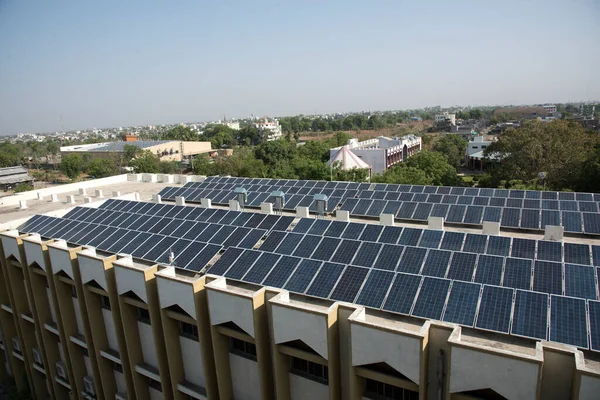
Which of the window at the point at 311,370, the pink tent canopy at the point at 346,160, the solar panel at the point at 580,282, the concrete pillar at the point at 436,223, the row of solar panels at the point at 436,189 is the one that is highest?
the solar panel at the point at 580,282

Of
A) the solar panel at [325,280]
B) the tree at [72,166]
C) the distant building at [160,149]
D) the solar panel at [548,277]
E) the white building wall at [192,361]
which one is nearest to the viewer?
the solar panel at [548,277]

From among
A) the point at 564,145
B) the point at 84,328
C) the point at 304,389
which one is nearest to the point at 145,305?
the point at 84,328

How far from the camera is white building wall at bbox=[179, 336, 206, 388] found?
Result: 15.1m

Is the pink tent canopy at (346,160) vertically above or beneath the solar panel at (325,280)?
beneath

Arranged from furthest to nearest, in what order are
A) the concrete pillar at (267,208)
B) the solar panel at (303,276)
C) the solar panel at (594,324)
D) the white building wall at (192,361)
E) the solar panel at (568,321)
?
the concrete pillar at (267,208), the white building wall at (192,361), the solar panel at (303,276), the solar panel at (568,321), the solar panel at (594,324)

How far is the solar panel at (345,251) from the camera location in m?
14.6

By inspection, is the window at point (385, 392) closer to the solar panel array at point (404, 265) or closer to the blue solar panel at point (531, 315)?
the solar panel array at point (404, 265)

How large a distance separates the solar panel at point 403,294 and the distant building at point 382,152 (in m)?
52.1

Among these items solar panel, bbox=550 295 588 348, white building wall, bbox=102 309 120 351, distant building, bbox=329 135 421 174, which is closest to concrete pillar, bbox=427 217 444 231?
solar panel, bbox=550 295 588 348

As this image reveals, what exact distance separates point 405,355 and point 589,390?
3.77 meters

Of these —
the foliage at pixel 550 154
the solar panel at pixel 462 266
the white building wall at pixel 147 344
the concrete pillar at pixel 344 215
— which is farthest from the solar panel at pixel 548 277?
the foliage at pixel 550 154

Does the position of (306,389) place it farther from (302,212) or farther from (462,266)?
(302,212)

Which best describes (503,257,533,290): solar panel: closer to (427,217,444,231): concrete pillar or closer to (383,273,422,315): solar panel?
(383,273,422,315): solar panel

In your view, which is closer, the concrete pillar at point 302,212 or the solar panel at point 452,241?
the solar panel at point 452,241
